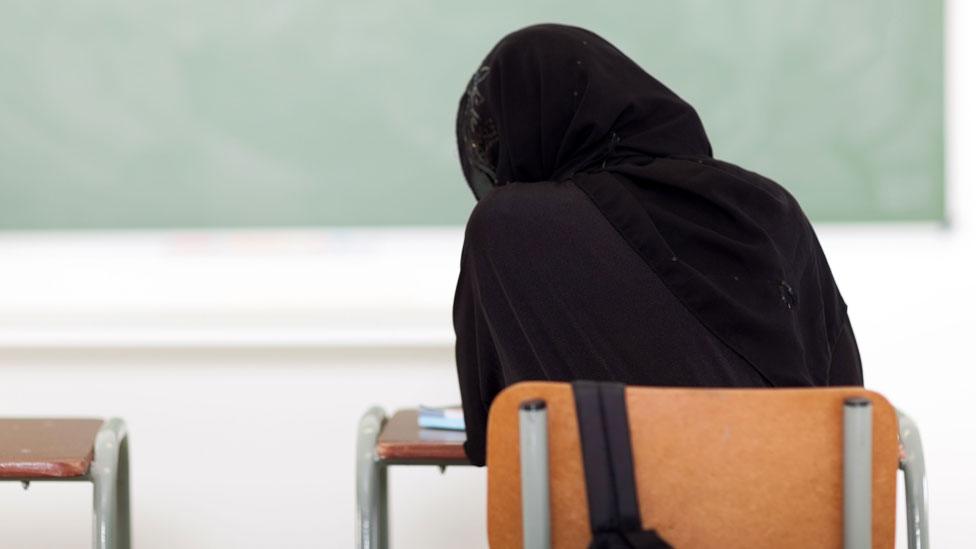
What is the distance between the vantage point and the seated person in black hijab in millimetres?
1357

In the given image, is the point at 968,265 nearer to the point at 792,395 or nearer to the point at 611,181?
the point at 611,181

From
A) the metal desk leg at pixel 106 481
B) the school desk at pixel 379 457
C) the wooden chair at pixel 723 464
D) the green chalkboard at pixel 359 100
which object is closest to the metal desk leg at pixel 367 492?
the school desk at pixel 379 457

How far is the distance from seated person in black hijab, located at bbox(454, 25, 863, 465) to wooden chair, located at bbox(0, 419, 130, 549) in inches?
25.2

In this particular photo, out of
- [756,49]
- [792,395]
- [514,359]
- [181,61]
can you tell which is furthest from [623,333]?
[181,61]

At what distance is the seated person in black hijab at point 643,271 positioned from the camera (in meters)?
1.36

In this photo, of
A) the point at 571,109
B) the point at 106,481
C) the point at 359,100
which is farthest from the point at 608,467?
the point at 359,100

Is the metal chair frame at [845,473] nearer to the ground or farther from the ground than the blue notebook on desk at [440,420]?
nearer to the ground

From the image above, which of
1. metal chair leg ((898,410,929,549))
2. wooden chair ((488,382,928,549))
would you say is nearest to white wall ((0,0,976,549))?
metal chair leg ((898,410,929,549))

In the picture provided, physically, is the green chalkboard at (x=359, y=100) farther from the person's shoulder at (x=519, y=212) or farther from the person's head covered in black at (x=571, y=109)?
the person's shoulder at (x=519, y=212)

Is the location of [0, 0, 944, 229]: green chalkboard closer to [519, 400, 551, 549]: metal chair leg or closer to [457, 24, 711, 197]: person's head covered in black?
[457, 24, 711, 197]: person's head covered in black

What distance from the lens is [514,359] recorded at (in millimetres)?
1405

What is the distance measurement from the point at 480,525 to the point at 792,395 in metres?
1.69

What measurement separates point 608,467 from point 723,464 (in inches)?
4.4

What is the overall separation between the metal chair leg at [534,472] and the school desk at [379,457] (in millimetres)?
664
